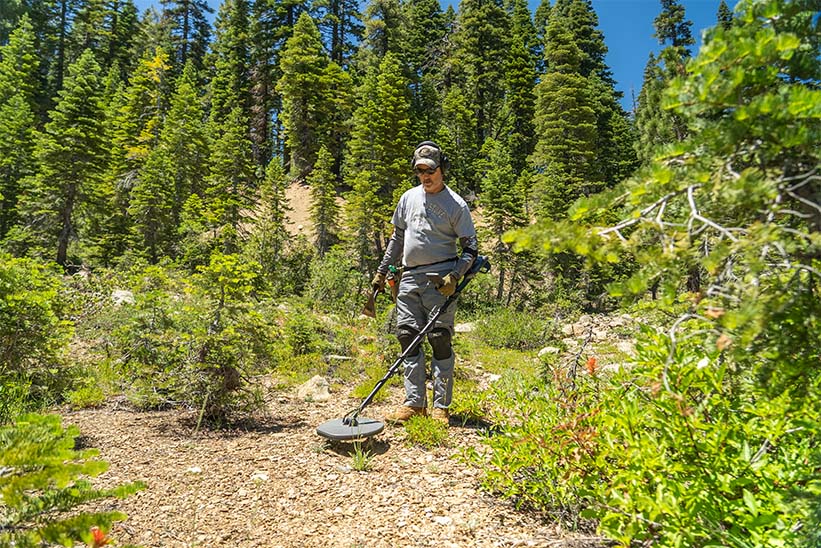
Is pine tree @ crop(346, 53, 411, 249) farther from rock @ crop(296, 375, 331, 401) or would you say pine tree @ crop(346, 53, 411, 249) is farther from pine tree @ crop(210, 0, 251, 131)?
rock @ crop(296, 375, 331, 401)

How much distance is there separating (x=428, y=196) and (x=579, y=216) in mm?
3118

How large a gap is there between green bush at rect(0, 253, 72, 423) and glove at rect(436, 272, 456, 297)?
13.3 feet

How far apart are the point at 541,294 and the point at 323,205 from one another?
12443mm

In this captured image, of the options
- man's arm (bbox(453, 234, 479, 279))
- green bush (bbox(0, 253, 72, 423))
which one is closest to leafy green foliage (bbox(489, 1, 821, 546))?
man's arm (bbox(453, 234, 479, 279))

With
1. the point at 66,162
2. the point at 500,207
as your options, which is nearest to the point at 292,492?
the point at 500,207

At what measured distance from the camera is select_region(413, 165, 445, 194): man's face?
14.5 ft

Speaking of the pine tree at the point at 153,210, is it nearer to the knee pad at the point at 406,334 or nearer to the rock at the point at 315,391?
the rock at the point at 315,391

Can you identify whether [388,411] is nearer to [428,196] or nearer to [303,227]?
[428,196]

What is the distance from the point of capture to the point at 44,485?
137 cm

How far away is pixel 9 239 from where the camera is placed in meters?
21.2

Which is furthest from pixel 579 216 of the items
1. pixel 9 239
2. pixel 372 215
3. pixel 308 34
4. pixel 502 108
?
pixel 502 108

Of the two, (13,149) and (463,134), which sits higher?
(463,134)

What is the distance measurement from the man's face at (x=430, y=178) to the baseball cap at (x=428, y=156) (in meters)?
0.04

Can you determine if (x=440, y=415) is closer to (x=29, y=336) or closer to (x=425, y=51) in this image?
(x=29, y=336)
